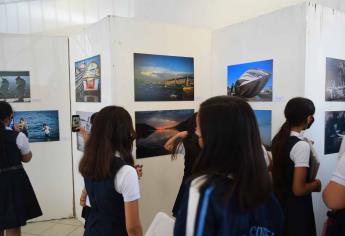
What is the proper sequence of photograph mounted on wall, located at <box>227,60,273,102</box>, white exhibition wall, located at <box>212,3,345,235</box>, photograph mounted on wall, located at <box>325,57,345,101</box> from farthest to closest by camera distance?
photograph mounted on wall, located at <box>227,60,273,102</box>
photograph mounted on wall, located at <box>325,57,345,101</box>
white exhibition wall, located at <box>212,3,345,235</box>

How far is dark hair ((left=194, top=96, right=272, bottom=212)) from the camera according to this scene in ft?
3.36

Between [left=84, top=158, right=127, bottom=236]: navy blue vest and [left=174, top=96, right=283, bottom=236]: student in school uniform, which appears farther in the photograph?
[left=84, top=158, right=127, bottom=236]: navy blue vest

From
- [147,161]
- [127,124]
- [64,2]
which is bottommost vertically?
[147,161]

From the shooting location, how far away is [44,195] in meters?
3.96

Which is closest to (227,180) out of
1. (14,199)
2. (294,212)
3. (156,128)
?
(294,212)

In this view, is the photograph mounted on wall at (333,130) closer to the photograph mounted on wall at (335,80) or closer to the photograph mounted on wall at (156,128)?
the photograph mounted on wall at (335,80)

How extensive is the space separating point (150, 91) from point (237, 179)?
6.82 feet

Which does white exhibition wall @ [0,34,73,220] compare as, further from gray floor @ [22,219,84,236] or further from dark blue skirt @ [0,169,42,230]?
dark blue skirt @ [0,169,42,230]

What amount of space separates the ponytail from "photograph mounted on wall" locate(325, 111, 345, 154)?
0.74 m

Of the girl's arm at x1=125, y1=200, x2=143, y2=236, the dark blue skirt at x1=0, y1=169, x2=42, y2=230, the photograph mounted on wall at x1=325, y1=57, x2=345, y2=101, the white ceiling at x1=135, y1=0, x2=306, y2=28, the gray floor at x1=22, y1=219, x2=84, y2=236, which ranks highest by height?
the white ceiling at x1=135, y1=0, x2=306, y2=28

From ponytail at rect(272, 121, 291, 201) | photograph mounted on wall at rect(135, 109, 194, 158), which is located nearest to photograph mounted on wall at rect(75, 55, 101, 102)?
photograph mounted on wall at rect(135, 109, 194, 158)

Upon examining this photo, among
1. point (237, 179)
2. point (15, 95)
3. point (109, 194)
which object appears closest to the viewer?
point (237, 179)

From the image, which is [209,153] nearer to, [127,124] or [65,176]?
[127,124]

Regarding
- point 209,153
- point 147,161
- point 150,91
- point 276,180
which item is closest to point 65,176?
point 147,161
